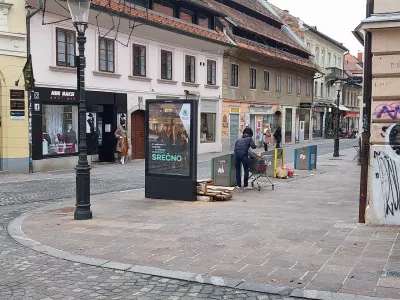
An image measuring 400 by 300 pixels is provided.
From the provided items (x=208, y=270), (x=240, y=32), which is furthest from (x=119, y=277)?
(x=240, y=32)

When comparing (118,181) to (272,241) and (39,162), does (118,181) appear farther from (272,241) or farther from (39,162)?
(272,241)

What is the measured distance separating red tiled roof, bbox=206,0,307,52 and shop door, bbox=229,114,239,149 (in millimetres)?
5707

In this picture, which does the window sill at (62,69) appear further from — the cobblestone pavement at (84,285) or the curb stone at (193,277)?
the cobblestone pavement at (84,285)

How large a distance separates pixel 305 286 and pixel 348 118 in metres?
59.5

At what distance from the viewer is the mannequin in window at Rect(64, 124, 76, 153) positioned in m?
18.8

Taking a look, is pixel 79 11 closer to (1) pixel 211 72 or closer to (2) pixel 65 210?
(2) pixel 65 210

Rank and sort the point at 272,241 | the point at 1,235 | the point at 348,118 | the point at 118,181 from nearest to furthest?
the point at 272,241 < the point at 1,235 < the point at 118,181 < the point at 348,118

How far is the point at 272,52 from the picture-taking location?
32719mm

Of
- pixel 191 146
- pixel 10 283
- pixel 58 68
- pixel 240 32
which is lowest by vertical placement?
pixel 10 283

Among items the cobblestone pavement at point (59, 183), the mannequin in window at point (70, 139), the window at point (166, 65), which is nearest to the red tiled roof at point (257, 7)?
the window at point (166, 65)

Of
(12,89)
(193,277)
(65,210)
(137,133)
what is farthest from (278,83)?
(193,277)

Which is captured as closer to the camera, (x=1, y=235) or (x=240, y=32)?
(x=1, y=235)

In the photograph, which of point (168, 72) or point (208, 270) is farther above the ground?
point (168, 72)

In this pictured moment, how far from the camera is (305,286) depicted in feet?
16.7
